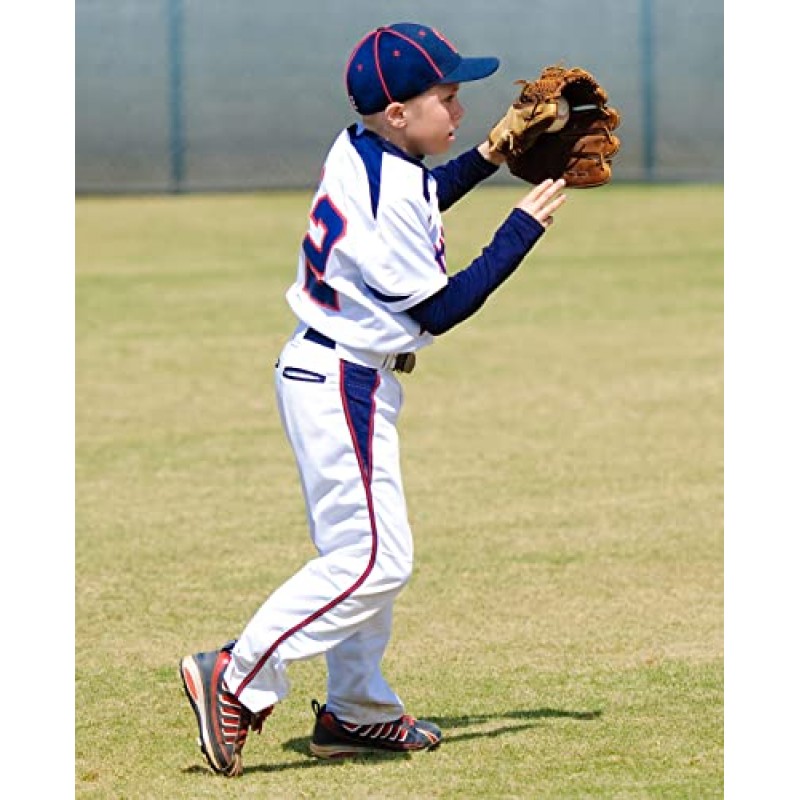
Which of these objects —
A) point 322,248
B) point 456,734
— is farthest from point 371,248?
point 456,734

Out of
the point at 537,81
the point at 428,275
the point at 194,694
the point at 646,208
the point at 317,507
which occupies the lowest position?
the point at 646,208

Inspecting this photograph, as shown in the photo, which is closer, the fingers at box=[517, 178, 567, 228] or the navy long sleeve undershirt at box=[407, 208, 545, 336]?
the navy long sleeve undershirt at box=[407, 208, 545, 336]

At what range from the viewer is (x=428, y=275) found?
4180 millimetres

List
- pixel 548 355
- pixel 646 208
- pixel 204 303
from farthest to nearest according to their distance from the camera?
pixel 646 208, pixel 204 303, pixel 548 355

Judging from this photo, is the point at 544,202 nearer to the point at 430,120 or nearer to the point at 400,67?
the point at 430,120

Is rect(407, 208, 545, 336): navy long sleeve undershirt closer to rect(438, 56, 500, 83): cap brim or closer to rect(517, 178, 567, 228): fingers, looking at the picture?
rect(517, 178, 567, 228): fingers

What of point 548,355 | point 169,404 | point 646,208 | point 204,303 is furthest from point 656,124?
point 169,404

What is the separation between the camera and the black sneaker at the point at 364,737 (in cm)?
450

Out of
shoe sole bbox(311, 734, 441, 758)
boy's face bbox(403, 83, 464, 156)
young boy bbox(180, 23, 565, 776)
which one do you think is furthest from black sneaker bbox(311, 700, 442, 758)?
boy's face bbox(403, 83, 464, 156)

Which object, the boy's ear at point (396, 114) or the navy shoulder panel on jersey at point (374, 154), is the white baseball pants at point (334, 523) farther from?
the boy's ear at point (396, 114)

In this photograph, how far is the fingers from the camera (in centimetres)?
431

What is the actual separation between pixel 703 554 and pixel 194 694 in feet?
8.99

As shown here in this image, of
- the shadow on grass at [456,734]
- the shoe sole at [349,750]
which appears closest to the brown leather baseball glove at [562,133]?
the shadow on grass at [456,734]

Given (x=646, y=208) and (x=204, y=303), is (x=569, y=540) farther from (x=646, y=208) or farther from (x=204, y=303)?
(x=646, y=208)
